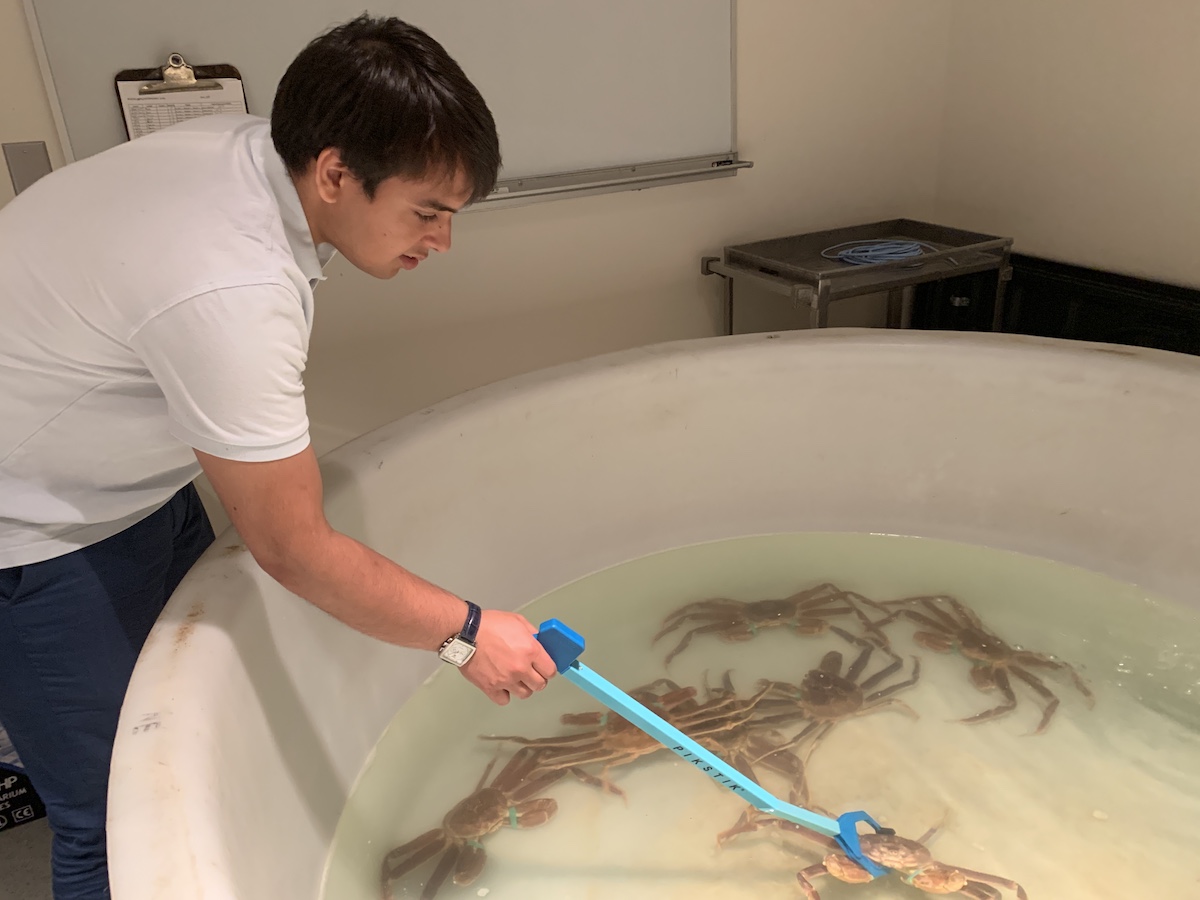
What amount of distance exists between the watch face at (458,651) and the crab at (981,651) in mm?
739

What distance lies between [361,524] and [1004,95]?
170 cm

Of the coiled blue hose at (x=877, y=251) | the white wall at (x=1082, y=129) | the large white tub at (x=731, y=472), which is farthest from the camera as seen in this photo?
the coiled blue hose at (x=877, y=251)

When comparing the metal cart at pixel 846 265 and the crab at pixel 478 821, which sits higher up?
the metal cart at pixel 846 265

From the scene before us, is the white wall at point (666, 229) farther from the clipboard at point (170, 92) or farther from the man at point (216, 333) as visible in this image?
the man at point (216, 333)

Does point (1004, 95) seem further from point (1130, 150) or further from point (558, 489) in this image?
point (558, 489)

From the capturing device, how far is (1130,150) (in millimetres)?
1761

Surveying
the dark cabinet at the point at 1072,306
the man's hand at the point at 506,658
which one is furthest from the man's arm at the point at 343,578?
the dark cabinet at the point at 1072,306

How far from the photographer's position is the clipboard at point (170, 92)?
1.42 m

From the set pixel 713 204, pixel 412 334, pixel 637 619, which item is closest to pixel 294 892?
pixel 637 619

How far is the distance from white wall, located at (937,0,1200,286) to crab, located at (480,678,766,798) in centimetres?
124

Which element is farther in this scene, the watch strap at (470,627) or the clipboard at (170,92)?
the clipboard at (170,92)

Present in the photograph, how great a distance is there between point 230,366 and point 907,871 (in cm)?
87


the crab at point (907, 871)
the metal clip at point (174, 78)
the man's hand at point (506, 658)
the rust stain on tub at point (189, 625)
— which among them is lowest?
the crab at point (907, 871)

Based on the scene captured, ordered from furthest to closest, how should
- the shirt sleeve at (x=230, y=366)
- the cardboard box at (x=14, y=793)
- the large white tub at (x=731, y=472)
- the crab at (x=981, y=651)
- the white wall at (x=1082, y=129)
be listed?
the white wall at (x=1082, y=129) < the cardboard box at (x=14, y=793) < the crab at (x=981, y=651) < the large white tub at (x=731, y=472) < the shirt sleeve at (x=230, y=366)
